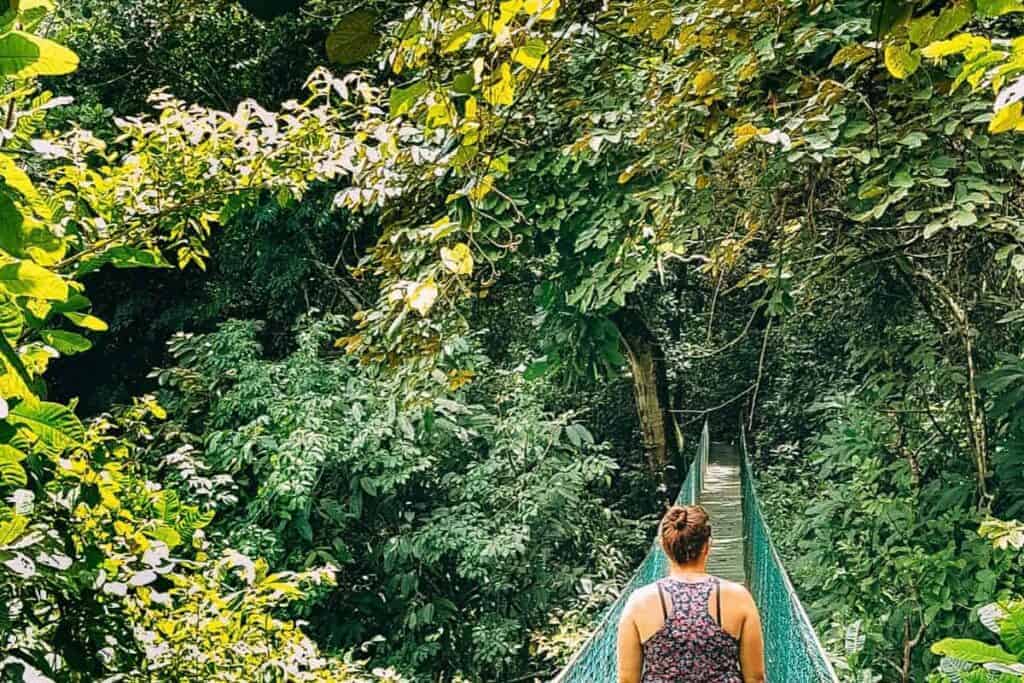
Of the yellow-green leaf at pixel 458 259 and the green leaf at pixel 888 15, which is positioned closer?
the green leaf at pixel 888 15

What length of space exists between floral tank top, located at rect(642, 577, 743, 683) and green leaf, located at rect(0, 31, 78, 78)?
1545mm

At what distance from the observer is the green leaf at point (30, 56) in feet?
2.64

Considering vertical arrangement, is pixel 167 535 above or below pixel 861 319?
above

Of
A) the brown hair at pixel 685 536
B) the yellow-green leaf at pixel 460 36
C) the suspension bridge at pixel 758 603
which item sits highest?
the yellow-green leaf at pixel 460 36

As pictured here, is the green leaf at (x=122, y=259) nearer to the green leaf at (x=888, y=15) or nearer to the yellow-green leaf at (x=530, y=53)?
the yellow-green leaf at (x=530, y=53)

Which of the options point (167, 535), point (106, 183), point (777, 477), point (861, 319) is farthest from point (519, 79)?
point (777, 477)

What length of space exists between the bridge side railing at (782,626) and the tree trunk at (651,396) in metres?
2.48

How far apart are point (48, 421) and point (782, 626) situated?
2.14 m

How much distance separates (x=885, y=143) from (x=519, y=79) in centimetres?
148

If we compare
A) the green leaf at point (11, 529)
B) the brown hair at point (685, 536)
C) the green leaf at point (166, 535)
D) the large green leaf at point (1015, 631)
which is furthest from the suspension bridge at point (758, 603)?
the green leaf at point (11, 529)

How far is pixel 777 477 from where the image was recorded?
8.66 metres

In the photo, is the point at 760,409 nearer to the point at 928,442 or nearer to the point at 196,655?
the point at 928,442

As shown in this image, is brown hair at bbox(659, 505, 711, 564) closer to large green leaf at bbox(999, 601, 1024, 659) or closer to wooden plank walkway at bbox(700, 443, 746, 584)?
large green leaf at bbox(999, 601, 1024, 659)

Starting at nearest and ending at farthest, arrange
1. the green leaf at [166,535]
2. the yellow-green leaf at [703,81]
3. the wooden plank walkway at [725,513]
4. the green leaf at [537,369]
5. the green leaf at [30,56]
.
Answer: the green leaf at [30,56], the green leaf at [166,535], the yellow-green leaf at [703,81], the green leaf at [537,369], the wooden plank walkway at [725,513]
